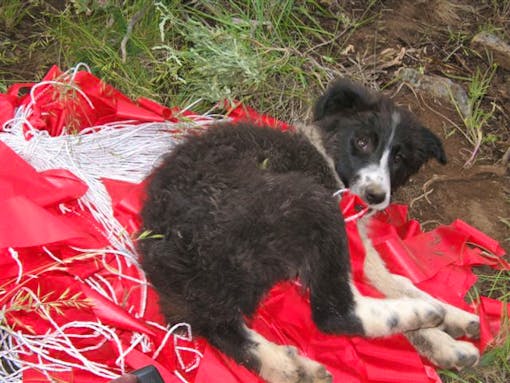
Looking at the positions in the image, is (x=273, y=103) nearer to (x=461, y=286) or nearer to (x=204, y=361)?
(x=461, y=286)

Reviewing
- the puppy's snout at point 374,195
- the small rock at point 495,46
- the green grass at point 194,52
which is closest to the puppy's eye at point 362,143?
the puppy's snout at point 374,195

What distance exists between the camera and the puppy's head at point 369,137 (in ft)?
12.7

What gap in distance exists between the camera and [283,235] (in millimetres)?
2945

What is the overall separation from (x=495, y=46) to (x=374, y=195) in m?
2.33

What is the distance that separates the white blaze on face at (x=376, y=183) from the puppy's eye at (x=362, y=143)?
0.12 m

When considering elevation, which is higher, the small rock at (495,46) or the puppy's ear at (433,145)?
the small rock at (495,46)

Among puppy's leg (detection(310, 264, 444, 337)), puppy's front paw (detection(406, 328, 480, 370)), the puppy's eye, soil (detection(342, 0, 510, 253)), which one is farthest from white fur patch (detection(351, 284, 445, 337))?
soil (detection(342, 0, 510, 253))

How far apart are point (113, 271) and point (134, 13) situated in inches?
92.5

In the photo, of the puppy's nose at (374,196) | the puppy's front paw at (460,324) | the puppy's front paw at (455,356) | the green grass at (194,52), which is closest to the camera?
the puppy's front paw at (455,356)

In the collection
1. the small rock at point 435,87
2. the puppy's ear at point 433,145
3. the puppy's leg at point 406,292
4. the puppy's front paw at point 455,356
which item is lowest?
the puppy's front paw at point 455,356

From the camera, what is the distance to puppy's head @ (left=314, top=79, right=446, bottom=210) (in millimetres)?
3885

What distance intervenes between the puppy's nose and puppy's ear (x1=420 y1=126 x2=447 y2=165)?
0.56 meters

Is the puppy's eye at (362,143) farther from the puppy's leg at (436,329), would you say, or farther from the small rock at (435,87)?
the small rock at (435,87)

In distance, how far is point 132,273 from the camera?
3.35 metres
